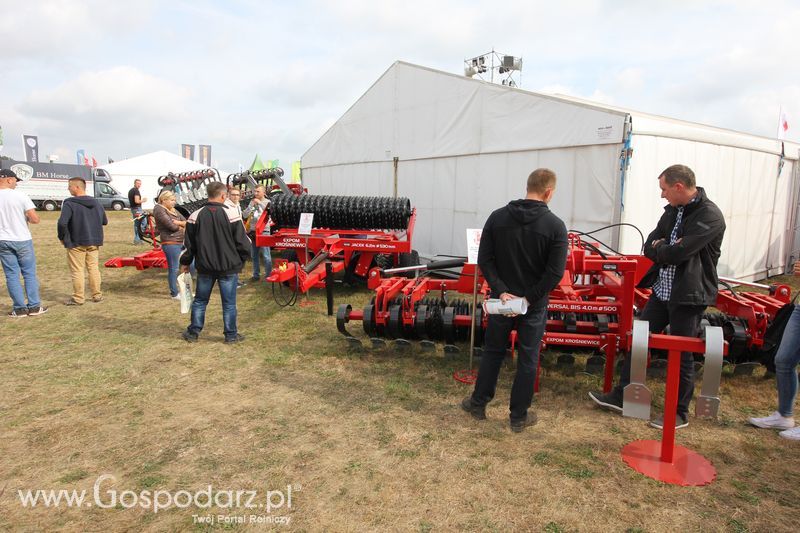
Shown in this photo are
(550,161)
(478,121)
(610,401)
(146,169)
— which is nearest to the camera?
(610,401)

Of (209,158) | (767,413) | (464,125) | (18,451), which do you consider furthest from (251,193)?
(209,158)

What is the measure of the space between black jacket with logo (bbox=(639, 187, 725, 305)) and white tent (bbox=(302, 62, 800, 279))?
11.2 ft

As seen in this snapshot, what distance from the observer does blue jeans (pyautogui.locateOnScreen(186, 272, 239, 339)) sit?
15.7 feet

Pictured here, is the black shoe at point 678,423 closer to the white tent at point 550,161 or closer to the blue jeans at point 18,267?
the white tent at point 550,161

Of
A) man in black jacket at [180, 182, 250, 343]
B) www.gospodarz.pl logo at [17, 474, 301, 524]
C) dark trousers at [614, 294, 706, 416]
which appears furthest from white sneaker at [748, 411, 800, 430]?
man in black jacket at [180, 182, 250, 343]

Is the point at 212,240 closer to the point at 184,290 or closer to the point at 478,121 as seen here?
the point at 184,290

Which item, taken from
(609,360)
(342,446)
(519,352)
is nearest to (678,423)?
(609,360)

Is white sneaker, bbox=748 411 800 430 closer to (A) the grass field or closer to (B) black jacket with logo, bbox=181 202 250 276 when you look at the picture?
(A) the grass field

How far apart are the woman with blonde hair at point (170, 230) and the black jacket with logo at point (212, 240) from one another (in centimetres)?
212

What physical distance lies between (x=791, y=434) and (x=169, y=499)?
12.9ft

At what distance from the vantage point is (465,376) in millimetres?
4066

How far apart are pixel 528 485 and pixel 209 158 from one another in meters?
51.6

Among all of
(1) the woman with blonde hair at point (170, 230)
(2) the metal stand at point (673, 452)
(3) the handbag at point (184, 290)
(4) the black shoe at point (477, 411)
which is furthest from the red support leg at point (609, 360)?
(1) the woman with blonde hair at point (170, 230)

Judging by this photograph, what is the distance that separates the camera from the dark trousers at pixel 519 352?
309 cm
